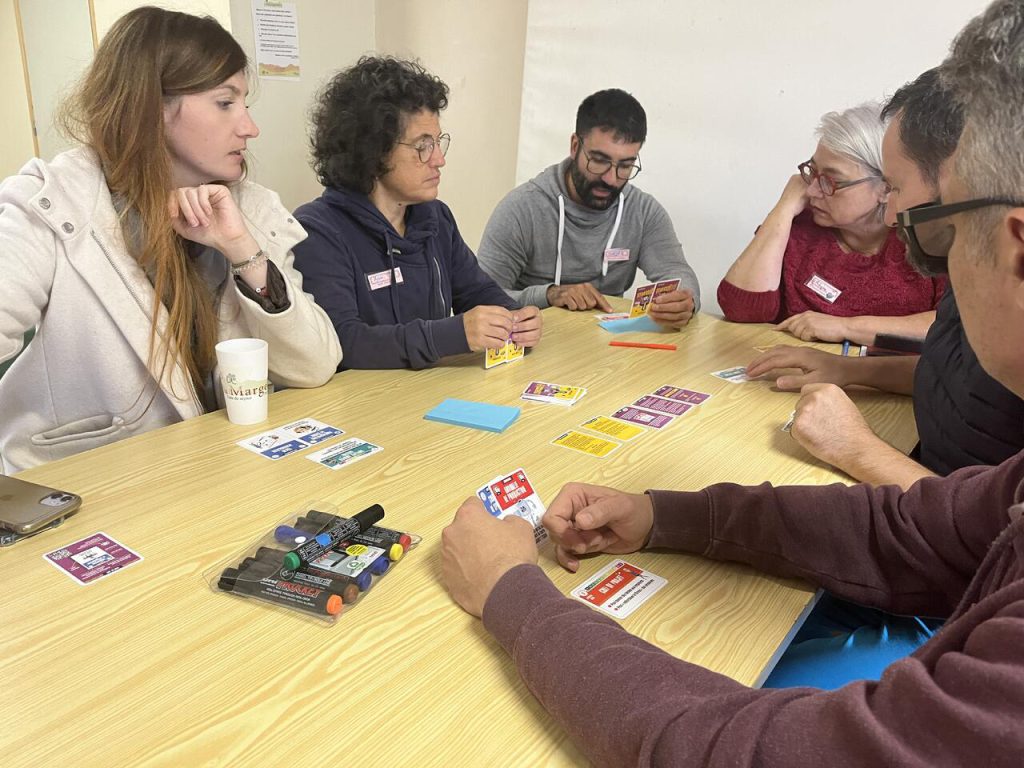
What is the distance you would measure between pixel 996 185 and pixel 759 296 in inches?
74.7

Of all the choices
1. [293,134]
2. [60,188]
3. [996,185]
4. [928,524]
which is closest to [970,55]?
[996,185]

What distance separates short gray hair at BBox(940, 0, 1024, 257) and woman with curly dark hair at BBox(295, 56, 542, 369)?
4.25 ft

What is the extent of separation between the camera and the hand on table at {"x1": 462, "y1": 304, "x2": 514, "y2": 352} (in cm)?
188

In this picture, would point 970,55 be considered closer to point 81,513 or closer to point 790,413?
point 790,413

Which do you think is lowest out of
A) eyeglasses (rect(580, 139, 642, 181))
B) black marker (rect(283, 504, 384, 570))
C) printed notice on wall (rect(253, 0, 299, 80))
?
black marker (rect(283, 504, 384, 570))

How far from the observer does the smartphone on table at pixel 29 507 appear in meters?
1.05

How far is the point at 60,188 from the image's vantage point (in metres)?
1.45

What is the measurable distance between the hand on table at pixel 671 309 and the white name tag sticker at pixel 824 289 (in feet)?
1.50

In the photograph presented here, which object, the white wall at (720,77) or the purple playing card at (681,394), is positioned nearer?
the purple playing card at (681,394)

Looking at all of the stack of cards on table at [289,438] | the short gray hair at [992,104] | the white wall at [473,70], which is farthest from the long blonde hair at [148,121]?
the white wall at [473,70]

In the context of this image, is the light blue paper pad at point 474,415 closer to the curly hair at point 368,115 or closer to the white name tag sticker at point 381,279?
the white name tag sticker at point 381,279

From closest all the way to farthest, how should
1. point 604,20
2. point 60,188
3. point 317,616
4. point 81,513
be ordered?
point 317,616
point 81,513
point 60,188
point 604,20

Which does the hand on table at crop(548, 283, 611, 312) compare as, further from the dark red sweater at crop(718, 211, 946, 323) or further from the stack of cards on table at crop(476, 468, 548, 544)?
the stack of cards on table at crop(476, 468, 548, 544)

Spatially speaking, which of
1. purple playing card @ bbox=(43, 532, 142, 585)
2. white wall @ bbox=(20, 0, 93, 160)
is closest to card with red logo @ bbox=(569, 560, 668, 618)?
purple playing card @ bbox=(43, 532, 142, 585)
